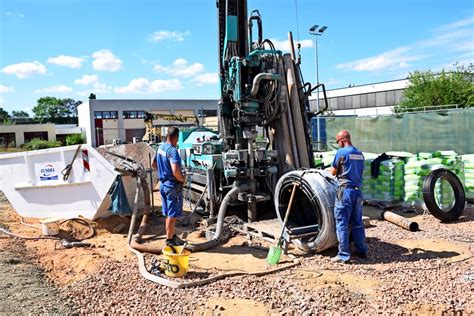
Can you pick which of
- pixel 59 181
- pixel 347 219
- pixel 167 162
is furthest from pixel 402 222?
pixel 59 181

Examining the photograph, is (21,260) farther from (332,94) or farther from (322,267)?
(332,94)

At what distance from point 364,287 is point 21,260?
441cm

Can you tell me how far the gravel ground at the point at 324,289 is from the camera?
4.11 meters

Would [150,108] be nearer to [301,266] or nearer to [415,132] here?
[415,132]

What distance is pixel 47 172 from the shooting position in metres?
7.74

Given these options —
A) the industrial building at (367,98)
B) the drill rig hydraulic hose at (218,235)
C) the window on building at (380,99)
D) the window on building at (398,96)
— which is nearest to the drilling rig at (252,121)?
the drill rig hydraulic hose at (218,235)

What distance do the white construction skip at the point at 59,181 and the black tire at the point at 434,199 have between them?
214 inches

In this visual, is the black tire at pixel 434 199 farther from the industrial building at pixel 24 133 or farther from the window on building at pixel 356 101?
the industrial building at pixel 24 133

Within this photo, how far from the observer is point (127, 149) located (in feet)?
26.6

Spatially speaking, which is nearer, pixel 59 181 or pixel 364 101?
pixel 59 181

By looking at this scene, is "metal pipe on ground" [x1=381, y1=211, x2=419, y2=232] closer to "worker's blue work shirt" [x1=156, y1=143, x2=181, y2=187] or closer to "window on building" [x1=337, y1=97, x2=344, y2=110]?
"worker's blue work shirt" [x1=156, y1=143, x2=181, y2=187]

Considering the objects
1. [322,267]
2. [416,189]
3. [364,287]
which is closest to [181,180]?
[322,267]

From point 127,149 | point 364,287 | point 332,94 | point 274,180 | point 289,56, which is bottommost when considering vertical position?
point 364,287

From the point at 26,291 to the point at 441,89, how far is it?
3131cm
